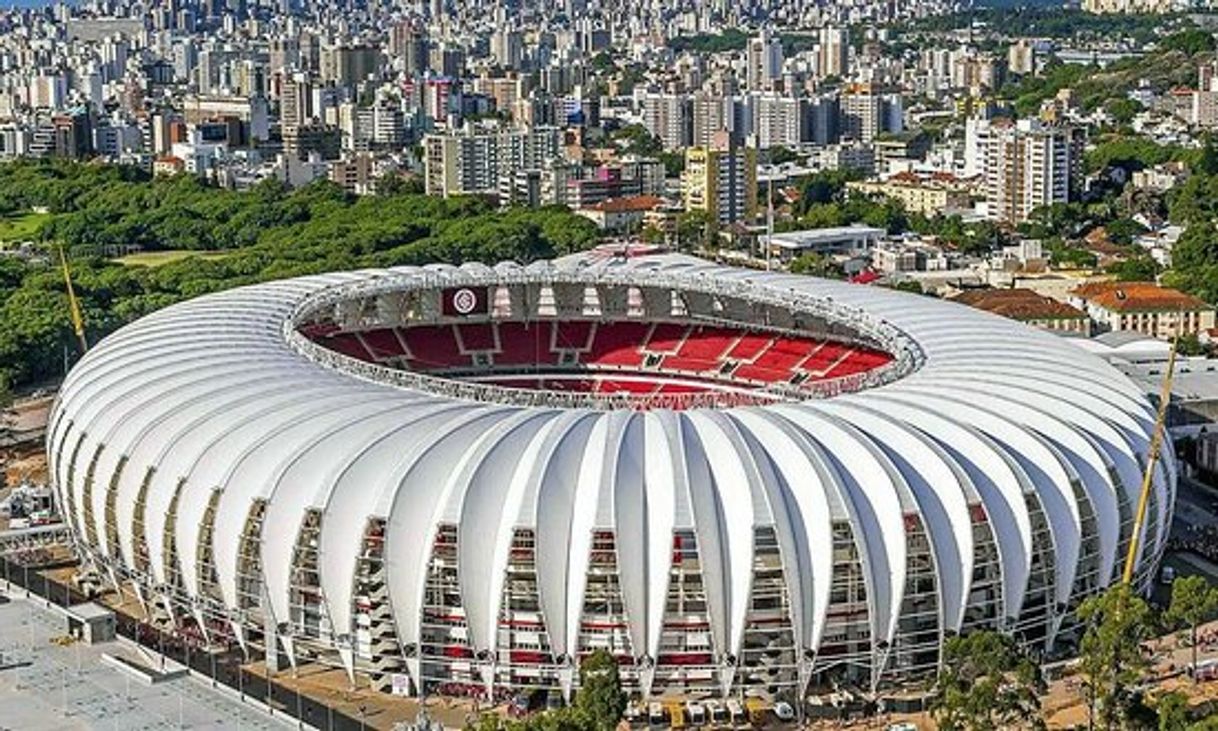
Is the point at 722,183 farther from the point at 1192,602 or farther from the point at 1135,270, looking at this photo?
the point at 1192,602

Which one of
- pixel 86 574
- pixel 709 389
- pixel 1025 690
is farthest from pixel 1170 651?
pixel 86 574

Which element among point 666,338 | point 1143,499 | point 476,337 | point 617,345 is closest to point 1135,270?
point 666,338

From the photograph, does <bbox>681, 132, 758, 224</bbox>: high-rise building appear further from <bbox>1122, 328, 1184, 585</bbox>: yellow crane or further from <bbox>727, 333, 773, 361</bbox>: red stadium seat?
<bbox>1122, 328, 1184, 585</bbox>: yellow crane

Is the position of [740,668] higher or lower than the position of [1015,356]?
lower

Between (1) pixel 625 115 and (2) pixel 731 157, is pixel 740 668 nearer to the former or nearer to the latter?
(2) pixel 731 157

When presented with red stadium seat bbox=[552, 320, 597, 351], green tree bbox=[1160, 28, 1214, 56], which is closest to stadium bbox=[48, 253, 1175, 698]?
red stadium seat bbox=[552, 320, 597, 351]

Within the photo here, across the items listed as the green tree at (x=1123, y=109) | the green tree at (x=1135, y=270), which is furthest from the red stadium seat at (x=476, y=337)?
the green tree at (x=1123, y=109)
